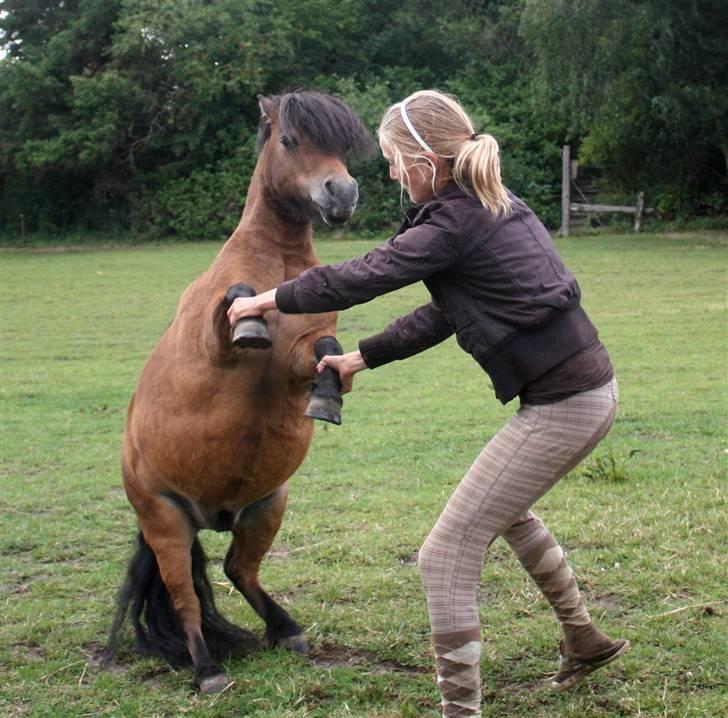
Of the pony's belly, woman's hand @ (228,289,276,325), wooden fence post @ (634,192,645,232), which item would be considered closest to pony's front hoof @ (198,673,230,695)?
the pony's belly

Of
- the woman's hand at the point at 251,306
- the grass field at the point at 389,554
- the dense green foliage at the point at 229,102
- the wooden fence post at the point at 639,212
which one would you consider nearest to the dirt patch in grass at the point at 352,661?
the grass field at the point at 389,554

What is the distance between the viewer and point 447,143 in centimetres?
343

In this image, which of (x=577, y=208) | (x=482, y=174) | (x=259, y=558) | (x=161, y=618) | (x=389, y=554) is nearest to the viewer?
(x=482, y=174)

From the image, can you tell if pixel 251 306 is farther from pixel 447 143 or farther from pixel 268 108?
pixel 268 108

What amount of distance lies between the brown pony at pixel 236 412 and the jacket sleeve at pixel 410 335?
24 cm

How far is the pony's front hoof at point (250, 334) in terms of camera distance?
3.84m

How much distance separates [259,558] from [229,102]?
33.7m

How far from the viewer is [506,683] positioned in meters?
4.07

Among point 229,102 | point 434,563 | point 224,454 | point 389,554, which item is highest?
point 229,102

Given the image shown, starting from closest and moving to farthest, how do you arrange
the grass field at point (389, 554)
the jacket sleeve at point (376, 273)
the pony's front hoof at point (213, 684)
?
1. the jacket sleeve at point (376, 273)
2. the grass field at point (389, 554)
3. the pony's front hoof at point (213, 684)

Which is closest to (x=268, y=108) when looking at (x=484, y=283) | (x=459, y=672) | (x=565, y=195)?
(x=484, y=283)

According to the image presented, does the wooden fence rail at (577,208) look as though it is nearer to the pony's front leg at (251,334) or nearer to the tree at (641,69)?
the tree at (641,69)

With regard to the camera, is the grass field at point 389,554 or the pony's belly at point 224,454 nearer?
the grass field at point 389,554

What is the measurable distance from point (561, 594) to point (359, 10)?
3999 centimetres
